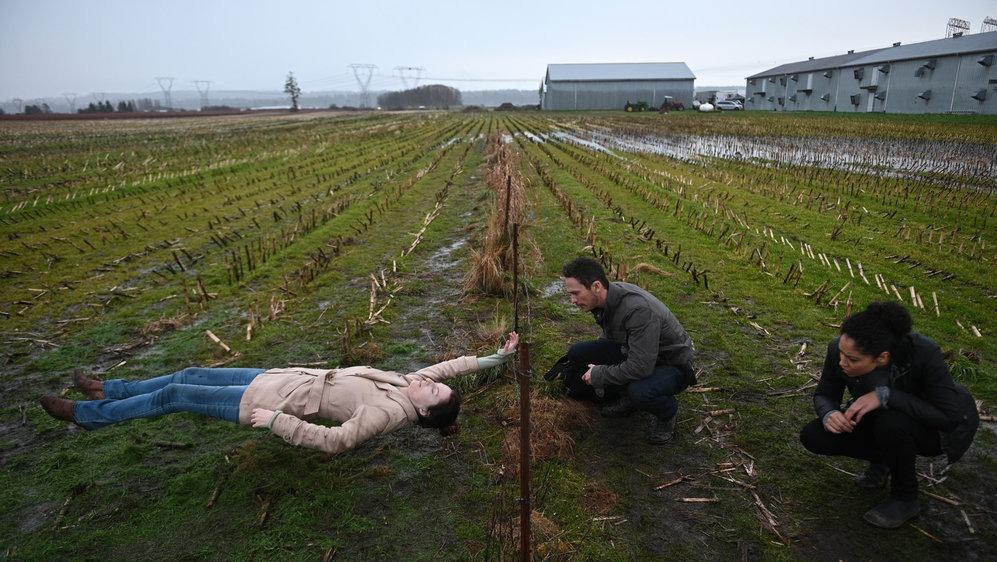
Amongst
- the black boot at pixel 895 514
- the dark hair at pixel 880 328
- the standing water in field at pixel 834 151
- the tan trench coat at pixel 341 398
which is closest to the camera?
Answer: the dark hair at pixel 880 328

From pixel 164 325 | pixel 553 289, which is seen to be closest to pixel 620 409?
pixel 553 289

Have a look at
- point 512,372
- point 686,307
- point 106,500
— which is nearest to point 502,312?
point 512,372

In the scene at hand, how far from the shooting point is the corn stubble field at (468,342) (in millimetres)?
3619

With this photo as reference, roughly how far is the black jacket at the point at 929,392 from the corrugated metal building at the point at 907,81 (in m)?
48.6

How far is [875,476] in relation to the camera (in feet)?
12.7

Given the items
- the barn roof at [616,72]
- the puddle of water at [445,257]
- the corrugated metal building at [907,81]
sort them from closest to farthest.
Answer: the puddle of water at [445,257], the corrugated metal building at [907,81], the barn roof at [616,72]

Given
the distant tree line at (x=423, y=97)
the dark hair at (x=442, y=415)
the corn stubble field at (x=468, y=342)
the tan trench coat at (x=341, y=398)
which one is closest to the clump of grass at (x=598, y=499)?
the corn stubble field at (x=468, y=342)

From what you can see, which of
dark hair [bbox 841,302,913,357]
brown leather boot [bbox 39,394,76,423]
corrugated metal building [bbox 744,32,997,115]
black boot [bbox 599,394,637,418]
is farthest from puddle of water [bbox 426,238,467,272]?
corrugated metal building [bbox 744,32,997,115]

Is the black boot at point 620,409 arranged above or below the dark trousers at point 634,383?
below

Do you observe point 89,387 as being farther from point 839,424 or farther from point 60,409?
point 839,424

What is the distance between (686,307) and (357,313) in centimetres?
445

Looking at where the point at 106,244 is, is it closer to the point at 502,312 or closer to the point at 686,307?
the point at 502,312

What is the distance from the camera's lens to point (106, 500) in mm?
3910

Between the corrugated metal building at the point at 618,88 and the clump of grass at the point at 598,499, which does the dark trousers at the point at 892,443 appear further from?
the corrugated metal building at the point at 618,88
